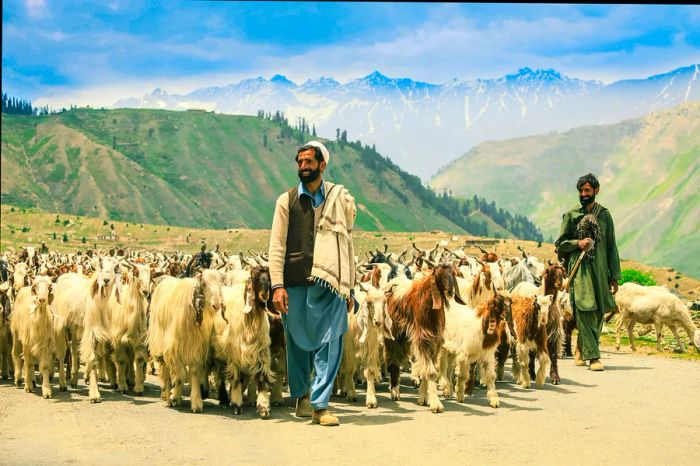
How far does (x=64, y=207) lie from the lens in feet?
592

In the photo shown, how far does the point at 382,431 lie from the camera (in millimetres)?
8984

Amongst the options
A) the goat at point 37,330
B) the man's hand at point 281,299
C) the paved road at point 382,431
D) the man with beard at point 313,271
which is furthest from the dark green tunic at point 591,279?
the goat at point 37,330

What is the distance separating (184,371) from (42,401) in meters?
2.06

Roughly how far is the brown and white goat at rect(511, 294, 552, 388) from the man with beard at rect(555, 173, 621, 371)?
188 centimetres

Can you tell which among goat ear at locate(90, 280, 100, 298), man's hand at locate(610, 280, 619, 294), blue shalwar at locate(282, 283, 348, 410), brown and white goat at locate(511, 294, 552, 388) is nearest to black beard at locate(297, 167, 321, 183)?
blue shalwar at locate(282, 283, 348, 410)

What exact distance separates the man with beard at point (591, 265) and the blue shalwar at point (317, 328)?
629cm

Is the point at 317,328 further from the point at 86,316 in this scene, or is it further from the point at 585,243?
the point at 585,243

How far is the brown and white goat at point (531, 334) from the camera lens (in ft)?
41.5

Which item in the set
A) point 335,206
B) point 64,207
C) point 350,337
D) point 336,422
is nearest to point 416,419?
point 336,422

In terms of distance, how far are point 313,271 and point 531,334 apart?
15.0ft

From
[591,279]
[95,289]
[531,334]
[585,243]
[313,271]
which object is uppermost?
[585,243]

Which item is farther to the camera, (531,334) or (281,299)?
(531,334)

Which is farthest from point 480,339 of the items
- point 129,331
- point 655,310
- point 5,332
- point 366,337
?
point 655,310

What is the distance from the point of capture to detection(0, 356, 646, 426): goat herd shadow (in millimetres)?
10000
